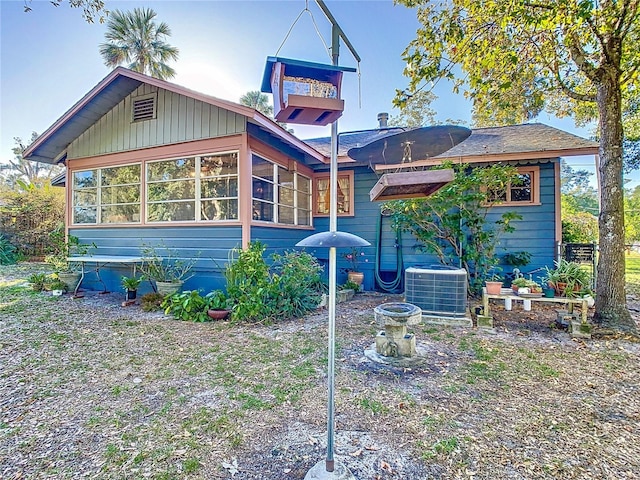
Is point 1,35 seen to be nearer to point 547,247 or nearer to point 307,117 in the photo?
point 307,117

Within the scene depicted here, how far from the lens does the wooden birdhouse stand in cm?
181

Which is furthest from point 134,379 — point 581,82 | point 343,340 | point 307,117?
point 581,82

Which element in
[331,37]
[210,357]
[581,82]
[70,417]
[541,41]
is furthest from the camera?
[581,82]

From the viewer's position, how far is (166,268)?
5.96 metres

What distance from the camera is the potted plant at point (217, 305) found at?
15.8ft

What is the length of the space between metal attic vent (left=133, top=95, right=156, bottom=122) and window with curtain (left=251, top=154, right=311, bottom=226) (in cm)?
235

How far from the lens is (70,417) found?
2225 mm

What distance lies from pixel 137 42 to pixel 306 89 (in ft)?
44.9

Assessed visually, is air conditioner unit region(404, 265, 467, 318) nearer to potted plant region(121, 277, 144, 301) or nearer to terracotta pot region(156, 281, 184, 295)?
terracotta pot region(156, 281, 184, 295)

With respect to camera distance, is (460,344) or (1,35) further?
(1,35)

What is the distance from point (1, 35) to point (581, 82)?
12022 mm

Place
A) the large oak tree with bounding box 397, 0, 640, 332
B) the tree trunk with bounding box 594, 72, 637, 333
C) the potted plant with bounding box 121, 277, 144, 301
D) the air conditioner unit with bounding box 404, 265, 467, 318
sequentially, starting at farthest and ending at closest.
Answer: the potted plant with bounding box 121, 277, 144, 301
the air conditioner unit with bounding box 404, 265, 467, 318
the tree trunk with bounding box 594, 72, 637, 333
the large oak tree with bounding box 397, 0, 640, 332

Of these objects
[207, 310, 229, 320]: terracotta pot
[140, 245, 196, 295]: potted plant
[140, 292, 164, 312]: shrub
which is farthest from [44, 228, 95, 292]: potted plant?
[207, 310, 229, 320]: terracotta pot

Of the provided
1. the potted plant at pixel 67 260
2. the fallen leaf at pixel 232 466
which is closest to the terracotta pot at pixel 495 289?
the fallen leaf at pixel 232 466
